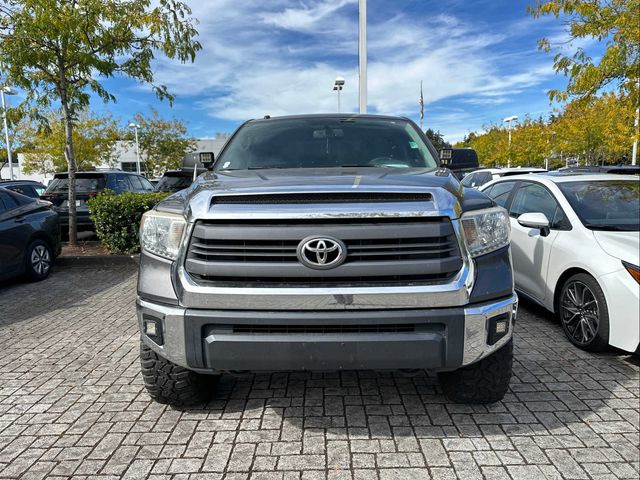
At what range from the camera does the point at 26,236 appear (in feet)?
23.1

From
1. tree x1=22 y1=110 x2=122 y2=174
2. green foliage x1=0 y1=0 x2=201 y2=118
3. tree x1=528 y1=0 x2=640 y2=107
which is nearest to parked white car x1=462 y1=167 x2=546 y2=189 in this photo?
tree x1=528 y1=0 x2=640 y2=107

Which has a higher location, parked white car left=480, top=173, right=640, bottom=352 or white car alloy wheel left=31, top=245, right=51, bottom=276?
parked white car left=480, top=173, right=640, bottom=352

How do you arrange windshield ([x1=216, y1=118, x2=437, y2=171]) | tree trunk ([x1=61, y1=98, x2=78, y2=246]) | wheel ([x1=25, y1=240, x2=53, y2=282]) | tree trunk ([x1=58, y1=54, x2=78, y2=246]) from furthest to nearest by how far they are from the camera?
tree trunk ([x1=61, y1=98, x2=78, y2=246]), tree trunk ([x1=58, y1=54, x2=78, y2=246]), wheel ([x1=25, y1=240, x2=53, y2=282]), windshield ([x1=216, y1=118, x2=437, y2=171])

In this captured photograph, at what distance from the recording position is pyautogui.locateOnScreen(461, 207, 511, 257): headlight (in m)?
2.47

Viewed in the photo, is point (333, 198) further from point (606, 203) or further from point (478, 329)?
point (606, 203)

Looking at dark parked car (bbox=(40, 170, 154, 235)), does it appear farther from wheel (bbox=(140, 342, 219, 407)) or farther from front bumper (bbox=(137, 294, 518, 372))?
front bumper (bbox=(137, 294, 518, 372))

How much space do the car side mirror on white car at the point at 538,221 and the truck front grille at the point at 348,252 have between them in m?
2.60

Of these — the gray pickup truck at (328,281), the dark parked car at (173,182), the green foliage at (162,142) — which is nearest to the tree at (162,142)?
the green foliage at (162,142)

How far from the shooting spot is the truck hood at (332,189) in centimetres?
241

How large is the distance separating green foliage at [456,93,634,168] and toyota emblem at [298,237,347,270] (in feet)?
49.6

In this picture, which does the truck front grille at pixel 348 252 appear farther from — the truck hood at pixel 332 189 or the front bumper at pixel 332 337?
the front bumper at pixel 332 337

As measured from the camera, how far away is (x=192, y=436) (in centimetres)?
279

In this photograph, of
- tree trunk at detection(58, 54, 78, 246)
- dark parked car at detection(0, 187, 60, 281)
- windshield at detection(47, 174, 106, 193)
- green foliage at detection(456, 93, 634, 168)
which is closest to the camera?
dark parked car at detection(0, 187, 60, 281)

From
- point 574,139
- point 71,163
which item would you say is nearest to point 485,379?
point 71,163
